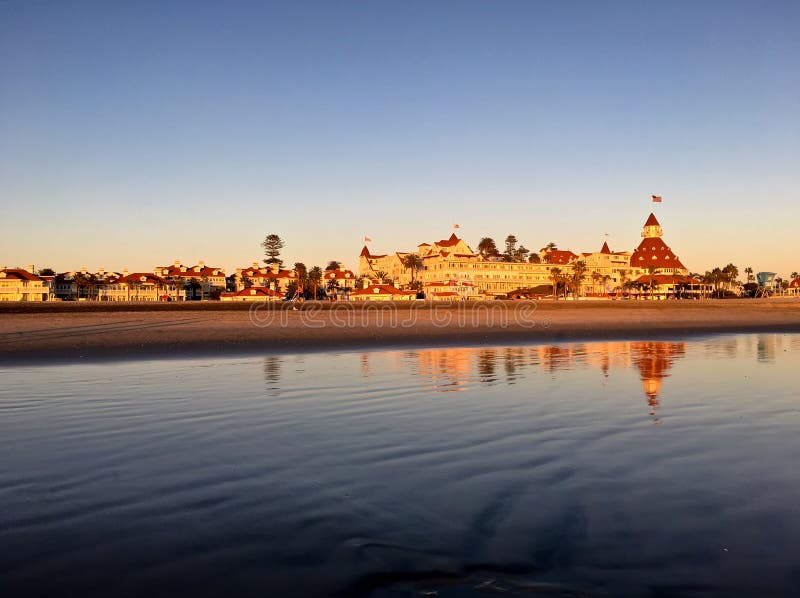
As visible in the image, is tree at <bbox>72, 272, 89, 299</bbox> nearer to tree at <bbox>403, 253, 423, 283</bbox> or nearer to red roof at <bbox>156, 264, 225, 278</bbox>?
red roof at <bbox>156, 264, 225, 278</bbox>

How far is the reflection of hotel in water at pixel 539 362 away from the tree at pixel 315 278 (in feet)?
418

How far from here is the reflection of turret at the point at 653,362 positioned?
14.9 meters

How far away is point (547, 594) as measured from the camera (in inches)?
186

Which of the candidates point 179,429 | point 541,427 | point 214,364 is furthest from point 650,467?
point 214,364

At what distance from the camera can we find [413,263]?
17488 cm

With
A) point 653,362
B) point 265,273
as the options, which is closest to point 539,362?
point 653,362

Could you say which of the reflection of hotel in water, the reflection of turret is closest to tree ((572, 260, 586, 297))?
the reflection of turret

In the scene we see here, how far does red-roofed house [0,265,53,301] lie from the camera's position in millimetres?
141500

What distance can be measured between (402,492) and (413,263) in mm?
168163

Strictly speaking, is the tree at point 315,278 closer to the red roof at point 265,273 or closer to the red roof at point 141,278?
the red roof at point 265,273

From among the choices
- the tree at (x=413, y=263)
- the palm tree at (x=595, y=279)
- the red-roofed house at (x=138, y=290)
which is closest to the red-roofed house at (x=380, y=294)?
the tree at (x=413, y=263)

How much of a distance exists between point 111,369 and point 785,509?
1948 cm

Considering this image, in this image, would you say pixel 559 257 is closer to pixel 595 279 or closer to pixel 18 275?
pixel 595 279

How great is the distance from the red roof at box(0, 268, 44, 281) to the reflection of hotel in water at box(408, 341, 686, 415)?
475 feet
